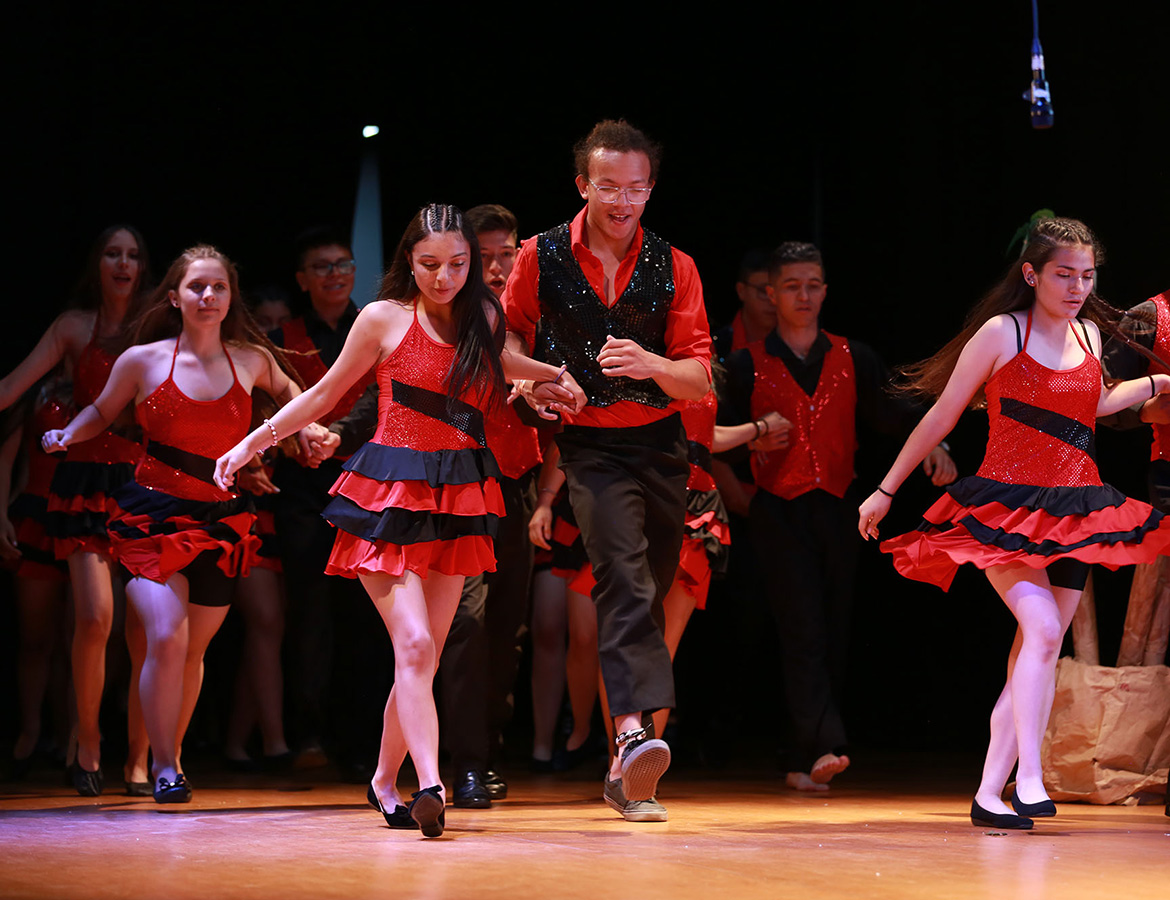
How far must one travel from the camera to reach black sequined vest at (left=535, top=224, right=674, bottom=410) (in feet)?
13.2

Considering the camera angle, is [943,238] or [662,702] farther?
[943,238]

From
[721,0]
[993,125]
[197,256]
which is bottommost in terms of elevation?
[197,256]

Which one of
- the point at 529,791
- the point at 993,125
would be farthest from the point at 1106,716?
the point at 993,125

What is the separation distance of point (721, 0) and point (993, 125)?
1588 mm

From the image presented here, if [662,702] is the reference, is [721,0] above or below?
above

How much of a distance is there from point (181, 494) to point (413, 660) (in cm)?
137

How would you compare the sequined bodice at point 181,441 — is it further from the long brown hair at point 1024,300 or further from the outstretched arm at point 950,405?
the long brown hair at point 1024,300

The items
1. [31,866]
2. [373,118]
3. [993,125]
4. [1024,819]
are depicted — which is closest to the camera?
[31,866]

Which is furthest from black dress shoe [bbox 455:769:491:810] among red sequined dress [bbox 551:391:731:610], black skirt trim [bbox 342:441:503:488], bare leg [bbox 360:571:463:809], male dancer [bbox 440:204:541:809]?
black skirt trim [bbox 342:441:503:488]

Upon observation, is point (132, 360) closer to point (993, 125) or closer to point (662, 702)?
point (662, 702)

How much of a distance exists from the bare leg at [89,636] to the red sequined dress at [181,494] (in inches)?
10.2

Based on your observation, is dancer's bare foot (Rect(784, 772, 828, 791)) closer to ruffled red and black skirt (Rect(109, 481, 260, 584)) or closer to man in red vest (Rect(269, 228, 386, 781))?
man in red vest (Rect(269, 228, 386, 781))

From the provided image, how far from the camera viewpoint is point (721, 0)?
265 inches

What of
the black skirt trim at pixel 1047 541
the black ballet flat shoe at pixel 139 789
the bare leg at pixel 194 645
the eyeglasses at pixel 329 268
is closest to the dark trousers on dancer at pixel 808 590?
the black skirt trim at pixel 1047 541
